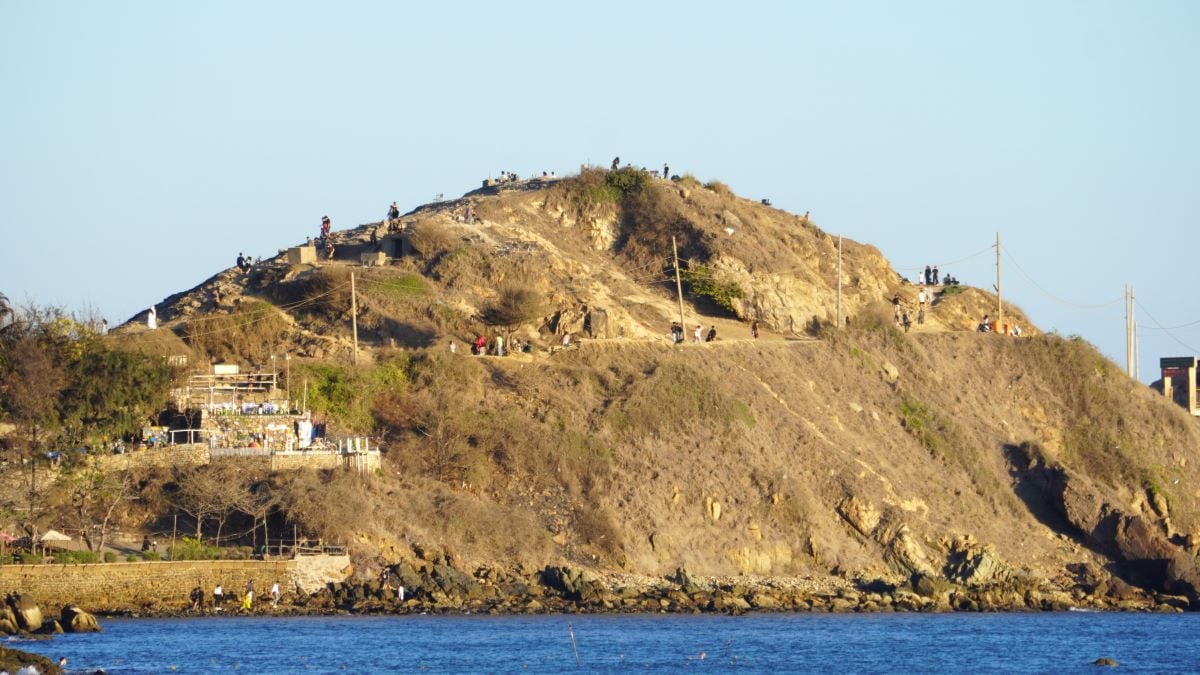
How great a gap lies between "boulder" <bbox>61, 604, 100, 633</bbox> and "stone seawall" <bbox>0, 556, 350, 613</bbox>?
80.0 inches

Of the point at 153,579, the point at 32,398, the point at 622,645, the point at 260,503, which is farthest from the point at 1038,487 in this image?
the point at 32,398

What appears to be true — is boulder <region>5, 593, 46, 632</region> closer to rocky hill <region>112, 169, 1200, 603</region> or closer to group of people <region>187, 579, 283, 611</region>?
group of people <region>187, 579, 283, 611</region>

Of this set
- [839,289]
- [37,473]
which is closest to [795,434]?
[839,289]

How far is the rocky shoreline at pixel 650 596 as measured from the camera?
64.7 m

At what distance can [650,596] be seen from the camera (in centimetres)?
6775

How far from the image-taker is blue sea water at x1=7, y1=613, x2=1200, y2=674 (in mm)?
52531

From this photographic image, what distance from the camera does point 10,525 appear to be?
210 feet

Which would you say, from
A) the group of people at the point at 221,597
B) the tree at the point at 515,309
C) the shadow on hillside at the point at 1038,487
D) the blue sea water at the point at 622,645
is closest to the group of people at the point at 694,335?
the tree at the point at 515,309

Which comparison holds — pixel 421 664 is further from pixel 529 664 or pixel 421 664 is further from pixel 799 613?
pixel 799 613

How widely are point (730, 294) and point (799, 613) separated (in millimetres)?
26739

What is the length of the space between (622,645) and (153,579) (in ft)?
48.2

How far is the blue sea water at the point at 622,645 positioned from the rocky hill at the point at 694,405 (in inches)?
284

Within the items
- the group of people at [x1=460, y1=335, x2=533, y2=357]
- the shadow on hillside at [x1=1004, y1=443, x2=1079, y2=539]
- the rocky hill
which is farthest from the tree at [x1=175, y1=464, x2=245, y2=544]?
the shadow on hillside at [x1=1004, y1=443, x2=1079, y2=539]

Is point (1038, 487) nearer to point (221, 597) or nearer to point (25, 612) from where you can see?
point (221, 597)
